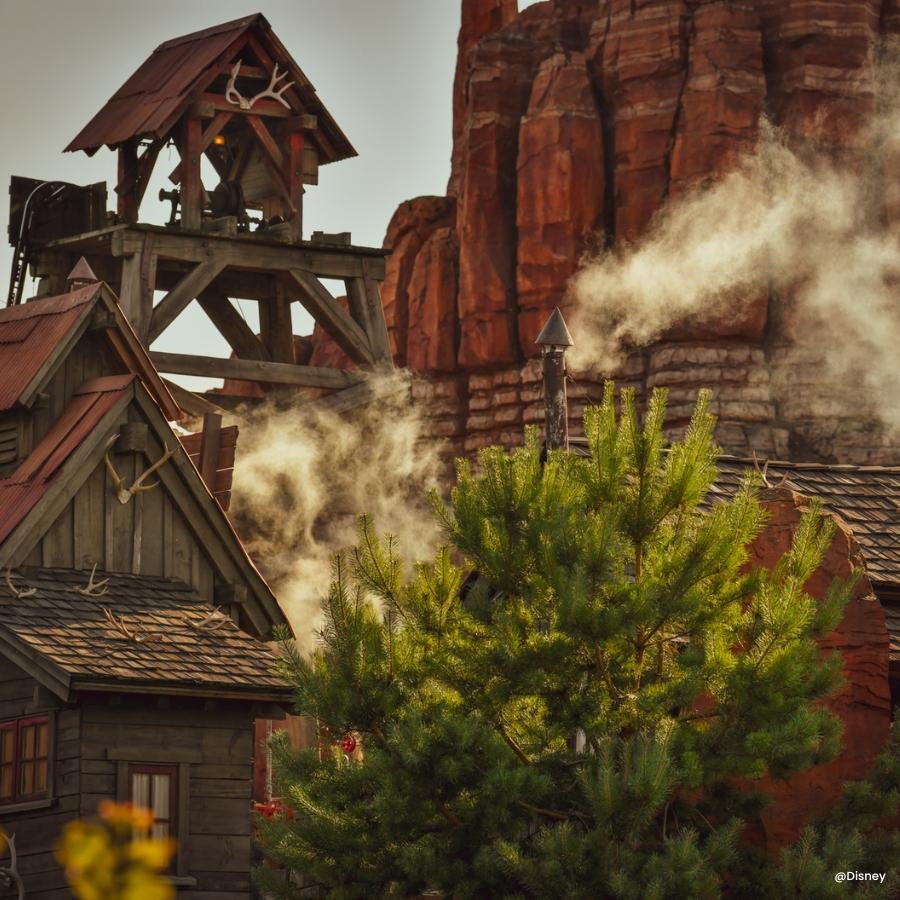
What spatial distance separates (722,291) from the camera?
7650cm

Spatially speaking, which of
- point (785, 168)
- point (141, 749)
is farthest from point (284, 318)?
point (785, 168)

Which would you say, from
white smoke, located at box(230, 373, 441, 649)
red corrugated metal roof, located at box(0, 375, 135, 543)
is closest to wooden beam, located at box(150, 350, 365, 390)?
white smoke, located at box(230, 373, 441, 649)

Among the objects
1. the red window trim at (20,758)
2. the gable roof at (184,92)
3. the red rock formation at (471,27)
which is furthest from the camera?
the red rock formation at (471,27)

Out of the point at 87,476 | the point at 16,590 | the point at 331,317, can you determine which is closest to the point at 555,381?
the point at 87,476

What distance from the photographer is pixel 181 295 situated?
3130 cm

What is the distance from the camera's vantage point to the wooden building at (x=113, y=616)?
65.8 ft

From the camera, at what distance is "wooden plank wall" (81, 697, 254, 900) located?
66.3ft

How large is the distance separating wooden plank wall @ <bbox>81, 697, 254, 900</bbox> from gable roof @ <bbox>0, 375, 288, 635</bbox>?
1.89 meters

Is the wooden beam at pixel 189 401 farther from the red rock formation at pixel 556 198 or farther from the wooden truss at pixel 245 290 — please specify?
the red rock formation at pixel 556 198

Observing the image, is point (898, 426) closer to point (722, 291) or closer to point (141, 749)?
point (722, 291)

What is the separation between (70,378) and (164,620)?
2.96 metres

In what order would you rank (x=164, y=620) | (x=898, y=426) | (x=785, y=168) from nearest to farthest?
(x=164, y=620) < (x=898, y=426) < (x=785, y=168)

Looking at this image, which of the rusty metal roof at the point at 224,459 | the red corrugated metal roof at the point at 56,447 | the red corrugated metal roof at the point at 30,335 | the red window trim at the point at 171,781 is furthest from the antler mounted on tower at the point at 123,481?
the rusty metal roof at the point at 224,459

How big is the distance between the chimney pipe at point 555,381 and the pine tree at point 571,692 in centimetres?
334
